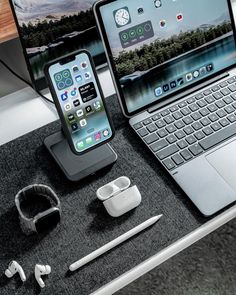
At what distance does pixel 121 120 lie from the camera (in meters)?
0.97

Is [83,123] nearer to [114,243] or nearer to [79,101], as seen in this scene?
[79,101]

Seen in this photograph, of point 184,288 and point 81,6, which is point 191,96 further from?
point 184,288

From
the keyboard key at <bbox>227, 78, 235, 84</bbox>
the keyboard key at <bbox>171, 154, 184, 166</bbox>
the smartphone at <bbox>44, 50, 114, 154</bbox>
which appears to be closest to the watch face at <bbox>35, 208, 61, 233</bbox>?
the smartphone at <bbox>44, 50, 114, 154</bbox>

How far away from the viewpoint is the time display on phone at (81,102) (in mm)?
831

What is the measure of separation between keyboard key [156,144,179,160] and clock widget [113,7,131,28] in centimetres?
23

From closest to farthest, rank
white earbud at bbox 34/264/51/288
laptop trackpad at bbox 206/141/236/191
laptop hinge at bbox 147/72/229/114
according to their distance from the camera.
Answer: white earbud at bbox 34/264/51/288, laptop trackpad at bbox 206/141/236/191, laptop hinge at bbox 147/72/229/114

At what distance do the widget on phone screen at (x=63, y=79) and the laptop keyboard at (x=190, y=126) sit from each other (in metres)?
0.17

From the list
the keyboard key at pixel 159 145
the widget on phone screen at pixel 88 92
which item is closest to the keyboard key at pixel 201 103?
the keyboard key at pixel 159 145

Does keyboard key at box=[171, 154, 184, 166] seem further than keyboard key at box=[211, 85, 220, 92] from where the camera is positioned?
No

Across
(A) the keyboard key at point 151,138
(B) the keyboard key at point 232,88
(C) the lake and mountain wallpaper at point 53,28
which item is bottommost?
(A) the keyboard key at point 151,138

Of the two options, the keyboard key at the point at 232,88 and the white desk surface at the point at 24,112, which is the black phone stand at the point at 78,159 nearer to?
the white desk surface at the point at 24,112

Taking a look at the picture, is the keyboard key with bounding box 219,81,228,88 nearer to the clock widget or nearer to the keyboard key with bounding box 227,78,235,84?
the keyboard key with bounding box 227,78,235,84

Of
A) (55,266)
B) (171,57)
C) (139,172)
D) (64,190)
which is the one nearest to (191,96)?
(171,57)

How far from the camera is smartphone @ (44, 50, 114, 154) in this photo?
828 mm
